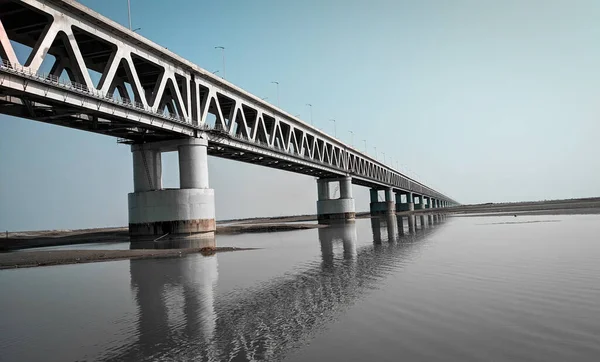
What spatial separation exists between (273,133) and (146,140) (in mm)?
22069

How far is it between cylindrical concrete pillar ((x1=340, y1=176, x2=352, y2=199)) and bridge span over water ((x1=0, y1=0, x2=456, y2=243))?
3303cm

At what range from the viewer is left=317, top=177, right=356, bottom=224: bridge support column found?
308 feet

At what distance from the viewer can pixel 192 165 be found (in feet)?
143

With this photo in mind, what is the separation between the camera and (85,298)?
12930mm

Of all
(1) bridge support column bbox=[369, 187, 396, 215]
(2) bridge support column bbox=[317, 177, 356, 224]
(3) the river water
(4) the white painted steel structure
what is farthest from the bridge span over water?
(1) bridge support column bbox=[369, 187, 396, 215]

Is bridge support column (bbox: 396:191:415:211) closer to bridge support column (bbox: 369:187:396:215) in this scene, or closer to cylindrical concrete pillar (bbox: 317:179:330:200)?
bridge support column (bbox: 369:187:396:215)

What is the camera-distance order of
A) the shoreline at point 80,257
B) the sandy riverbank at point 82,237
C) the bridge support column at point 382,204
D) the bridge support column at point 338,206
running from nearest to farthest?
A: the shoreline at point 80,257, the sandy riverbank at point 82,237, the bridge support column at point 338,206, the bridge support column at point 382,204

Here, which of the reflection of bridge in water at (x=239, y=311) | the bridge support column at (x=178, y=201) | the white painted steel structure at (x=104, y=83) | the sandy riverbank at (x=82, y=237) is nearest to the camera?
the reflection of bridge in water at (x=239, y=311)

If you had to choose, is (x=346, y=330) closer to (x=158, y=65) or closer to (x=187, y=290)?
(x=187, y=290)

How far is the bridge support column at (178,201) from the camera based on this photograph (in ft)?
138

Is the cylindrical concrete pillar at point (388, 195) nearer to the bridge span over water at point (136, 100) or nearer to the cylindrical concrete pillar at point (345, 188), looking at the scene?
the cylindrical concrete pillar at point (345, 188)

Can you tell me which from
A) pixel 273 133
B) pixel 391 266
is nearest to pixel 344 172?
pixel 273 133

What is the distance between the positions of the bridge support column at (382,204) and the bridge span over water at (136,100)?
78.4 m

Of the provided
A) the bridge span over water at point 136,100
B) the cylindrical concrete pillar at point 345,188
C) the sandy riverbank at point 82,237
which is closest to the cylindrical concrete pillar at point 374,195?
the cylindrical concrete pillar at point 345,188
